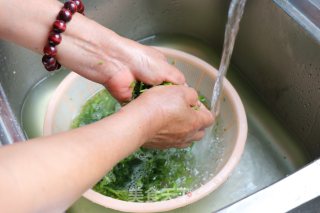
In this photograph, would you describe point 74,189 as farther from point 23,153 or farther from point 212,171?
point 212,171

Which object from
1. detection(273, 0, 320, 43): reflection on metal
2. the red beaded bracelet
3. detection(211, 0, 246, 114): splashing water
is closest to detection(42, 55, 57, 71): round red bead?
the red beaded bracelet

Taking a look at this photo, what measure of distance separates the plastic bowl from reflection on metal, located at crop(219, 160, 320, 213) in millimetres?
157

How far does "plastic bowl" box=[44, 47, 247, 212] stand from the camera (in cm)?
66

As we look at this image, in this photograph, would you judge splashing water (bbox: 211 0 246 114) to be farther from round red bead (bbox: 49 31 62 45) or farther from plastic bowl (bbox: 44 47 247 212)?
round red bead (bbox: 49 31 62 45)

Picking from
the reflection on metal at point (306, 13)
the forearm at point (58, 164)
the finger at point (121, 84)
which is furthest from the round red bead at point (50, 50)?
the reflection on metal at point (306, 13)

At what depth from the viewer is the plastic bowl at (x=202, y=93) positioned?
0.66 metres

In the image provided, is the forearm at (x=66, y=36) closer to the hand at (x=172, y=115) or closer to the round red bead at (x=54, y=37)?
the round red bead at (x=54, y=37)

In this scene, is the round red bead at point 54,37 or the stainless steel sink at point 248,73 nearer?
the round red bead at point 54,37

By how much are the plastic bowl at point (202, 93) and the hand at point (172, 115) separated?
7 centimetres

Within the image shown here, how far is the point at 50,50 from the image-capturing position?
2.15 feet

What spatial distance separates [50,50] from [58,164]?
297mm

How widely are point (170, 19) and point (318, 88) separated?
42 cm

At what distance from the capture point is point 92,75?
71 centimetres

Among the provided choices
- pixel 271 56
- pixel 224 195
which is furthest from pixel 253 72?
pixel 224 195
